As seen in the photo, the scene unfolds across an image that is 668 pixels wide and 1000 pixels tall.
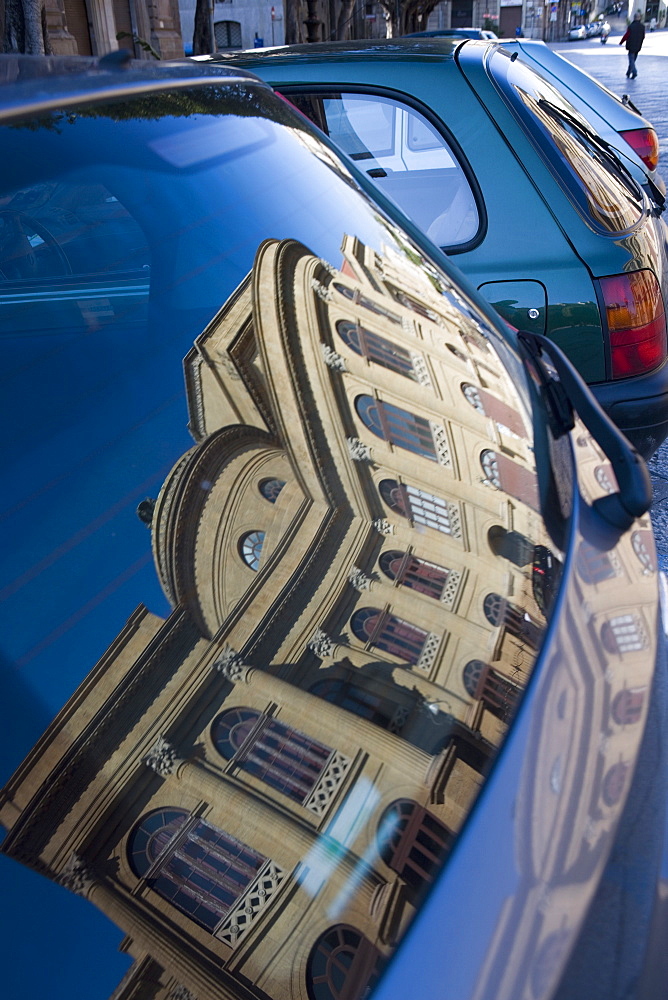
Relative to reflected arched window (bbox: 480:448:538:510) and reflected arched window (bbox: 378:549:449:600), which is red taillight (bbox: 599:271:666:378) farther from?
reflected arched window (bbox: 378:549:449:600)

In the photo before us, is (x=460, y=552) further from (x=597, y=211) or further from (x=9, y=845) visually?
(x=597, y=211)

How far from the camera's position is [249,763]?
0.89 meters

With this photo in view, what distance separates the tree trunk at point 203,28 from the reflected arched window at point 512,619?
14.2m

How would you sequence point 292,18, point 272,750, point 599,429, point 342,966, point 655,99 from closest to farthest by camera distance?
1. point 342,966
2. point 272,750
3. point 599,429
4. point 292,18
5. point 655,99

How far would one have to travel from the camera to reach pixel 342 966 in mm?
785

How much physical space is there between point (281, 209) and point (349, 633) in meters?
0.82

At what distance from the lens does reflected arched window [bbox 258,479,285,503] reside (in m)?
1.09

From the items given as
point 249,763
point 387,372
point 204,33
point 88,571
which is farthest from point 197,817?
point 204,33

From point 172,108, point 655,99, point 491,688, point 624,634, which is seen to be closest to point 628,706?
point 624,634

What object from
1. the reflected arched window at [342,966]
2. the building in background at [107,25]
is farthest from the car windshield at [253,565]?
the building in background at [107,25]

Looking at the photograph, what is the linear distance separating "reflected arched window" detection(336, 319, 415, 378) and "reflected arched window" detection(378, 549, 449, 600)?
14.5 inches

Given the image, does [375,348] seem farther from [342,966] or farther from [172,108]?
[342,966]

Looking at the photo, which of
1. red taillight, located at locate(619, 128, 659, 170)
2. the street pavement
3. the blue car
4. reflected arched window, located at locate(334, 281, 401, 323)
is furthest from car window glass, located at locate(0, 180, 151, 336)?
red taillight, located at locate(619, 128, 659, 170)

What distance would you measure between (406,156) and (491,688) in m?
3.03
